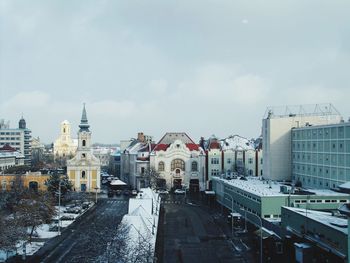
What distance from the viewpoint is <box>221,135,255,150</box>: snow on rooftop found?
87.3 meters

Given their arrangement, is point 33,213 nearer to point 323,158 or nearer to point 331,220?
point 331,220

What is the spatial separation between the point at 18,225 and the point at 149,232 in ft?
38.2

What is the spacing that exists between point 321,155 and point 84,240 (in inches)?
1378

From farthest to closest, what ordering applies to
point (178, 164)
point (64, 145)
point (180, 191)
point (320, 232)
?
point (64, 145)
point (178, 164)
point (180, 191)
point (320, 232)

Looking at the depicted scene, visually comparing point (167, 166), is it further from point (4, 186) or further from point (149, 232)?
point (149, 232)

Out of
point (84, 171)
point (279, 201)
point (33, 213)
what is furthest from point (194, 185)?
point (33, 213)

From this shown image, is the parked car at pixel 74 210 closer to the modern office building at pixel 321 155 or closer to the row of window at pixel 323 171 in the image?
the modern office building at pixel 321 155

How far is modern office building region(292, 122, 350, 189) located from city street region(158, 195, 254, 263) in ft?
47.4

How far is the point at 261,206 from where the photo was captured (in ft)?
147

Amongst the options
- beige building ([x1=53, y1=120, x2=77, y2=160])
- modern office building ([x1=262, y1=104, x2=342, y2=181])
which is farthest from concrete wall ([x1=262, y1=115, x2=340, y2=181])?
beige building ([x1=53, y1=120, x2=77, y2=160])

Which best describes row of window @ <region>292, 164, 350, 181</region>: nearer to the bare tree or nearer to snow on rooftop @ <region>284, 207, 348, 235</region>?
snow on rooftop @ <region>284, 207, 348, 235</region>

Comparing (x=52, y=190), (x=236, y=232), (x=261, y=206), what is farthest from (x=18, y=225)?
(x=52, y=190)

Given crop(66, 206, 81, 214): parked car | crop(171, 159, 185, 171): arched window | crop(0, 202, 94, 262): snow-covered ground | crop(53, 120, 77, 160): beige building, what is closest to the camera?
crop(0, 202, 94, 262): snow-covered ground

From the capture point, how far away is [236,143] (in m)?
89.4
